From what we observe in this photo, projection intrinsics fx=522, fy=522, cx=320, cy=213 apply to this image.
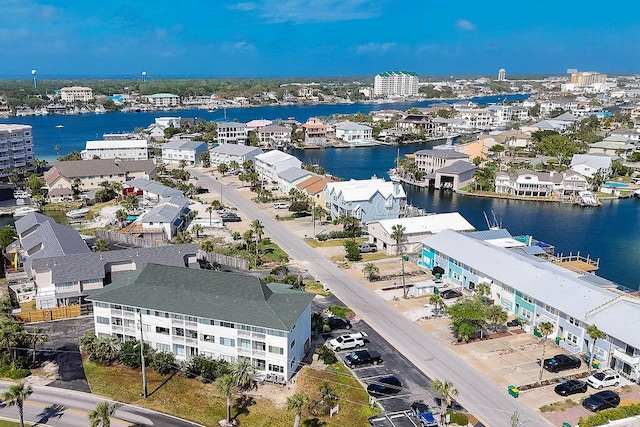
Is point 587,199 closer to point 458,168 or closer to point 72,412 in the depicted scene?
point 458,168

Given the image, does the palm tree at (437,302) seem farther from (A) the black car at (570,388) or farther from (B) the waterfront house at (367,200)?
(B) the waterfront house at (367,200)

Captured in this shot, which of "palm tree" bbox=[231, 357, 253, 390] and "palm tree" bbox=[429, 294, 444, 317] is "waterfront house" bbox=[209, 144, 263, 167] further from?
"palm tree" bbox=[231, 357, 253, 390]

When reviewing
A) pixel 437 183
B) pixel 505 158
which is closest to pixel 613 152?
pixel 505 158

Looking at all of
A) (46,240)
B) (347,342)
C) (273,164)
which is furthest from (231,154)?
(347,342)

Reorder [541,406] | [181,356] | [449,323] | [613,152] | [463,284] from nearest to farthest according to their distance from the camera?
[541,406] < [181,356] < [449,323] < [463,284] < [613,152]

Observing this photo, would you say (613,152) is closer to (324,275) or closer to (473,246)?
(473,246)
